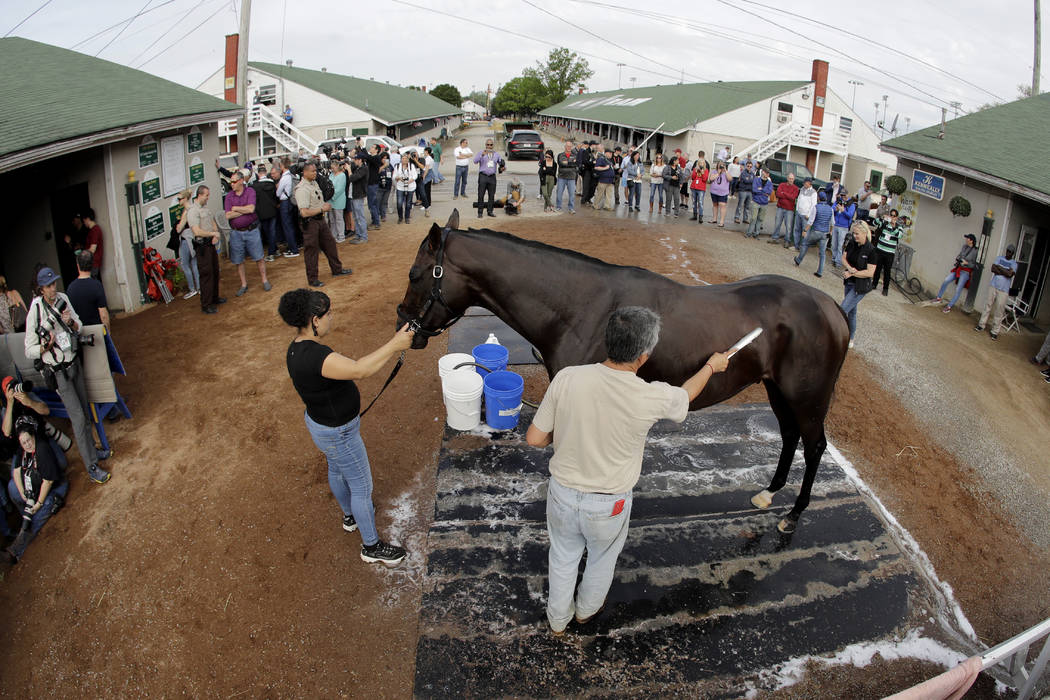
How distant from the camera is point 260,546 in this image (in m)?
4.49

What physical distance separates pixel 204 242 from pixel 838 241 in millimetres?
12312

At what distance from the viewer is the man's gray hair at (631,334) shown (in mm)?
2707

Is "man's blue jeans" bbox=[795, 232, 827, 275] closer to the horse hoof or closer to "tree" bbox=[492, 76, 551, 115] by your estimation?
the horse hoof

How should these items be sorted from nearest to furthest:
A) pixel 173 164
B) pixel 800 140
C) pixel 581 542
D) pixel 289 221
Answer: pixel 581 542 < pixel 173 164 < pixel 289 221 < pixel 800 140

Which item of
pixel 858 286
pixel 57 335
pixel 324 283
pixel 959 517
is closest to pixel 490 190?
pixel 324 283

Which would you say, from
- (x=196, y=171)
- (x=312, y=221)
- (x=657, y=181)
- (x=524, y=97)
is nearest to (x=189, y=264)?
(x=312, y=221)

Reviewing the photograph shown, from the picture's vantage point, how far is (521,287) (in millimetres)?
4051

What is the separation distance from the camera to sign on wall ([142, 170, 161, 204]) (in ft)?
31.7

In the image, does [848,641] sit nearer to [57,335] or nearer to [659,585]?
[659,585]

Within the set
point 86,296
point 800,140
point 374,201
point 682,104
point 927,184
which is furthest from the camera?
point 682,104

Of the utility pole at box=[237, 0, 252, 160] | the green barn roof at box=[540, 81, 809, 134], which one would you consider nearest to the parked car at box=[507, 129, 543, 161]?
the green barn roof at box=[540, 81, 809, 134]

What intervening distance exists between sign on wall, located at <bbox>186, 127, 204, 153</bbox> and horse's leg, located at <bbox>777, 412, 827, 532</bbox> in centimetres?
1168

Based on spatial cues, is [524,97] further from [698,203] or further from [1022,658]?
[1022,658]

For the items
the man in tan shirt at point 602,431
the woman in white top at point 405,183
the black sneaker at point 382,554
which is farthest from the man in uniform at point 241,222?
the man in tan shirt at point 602,431
